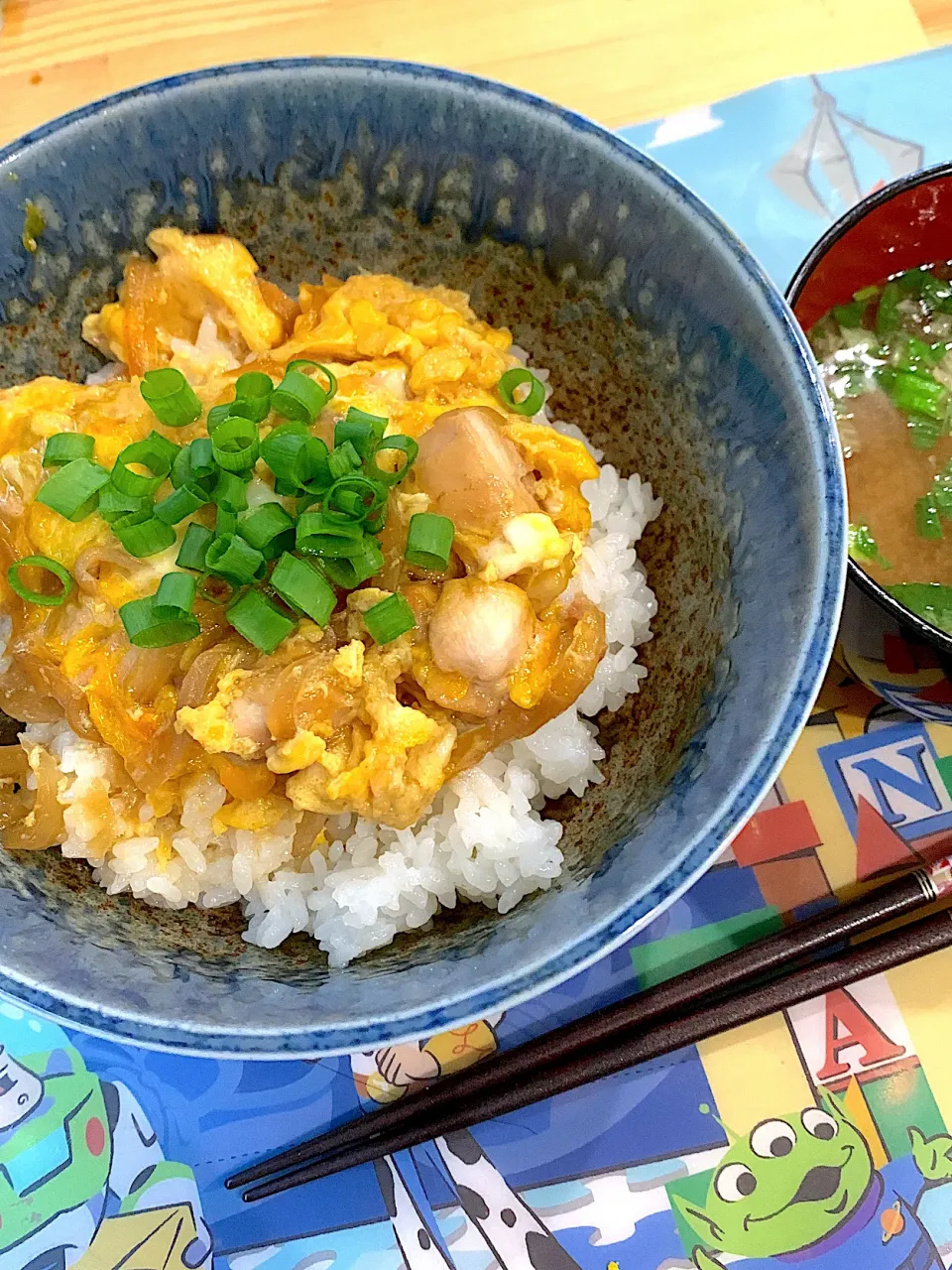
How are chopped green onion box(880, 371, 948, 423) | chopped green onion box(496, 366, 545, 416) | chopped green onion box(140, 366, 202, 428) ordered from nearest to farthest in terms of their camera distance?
chopped green onion box(140, 366, 202, 428) < chopped green onion box(496, 366, 545, 416) < chopped green onion box(880, 371, 948, 423)

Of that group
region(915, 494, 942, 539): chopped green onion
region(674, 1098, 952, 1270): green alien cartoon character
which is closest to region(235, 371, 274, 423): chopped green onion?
region(915, 494, 942, 539): chopped green onion

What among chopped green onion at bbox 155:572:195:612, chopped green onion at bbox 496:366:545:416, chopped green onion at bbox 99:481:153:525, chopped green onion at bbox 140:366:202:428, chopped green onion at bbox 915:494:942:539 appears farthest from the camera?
chopped green onion at bbox 915:494:942:539

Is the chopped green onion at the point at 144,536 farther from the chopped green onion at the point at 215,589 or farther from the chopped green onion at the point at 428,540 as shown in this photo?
the chopped green onion at the point at 428,540

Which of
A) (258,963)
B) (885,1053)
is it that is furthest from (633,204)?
(885,1053)

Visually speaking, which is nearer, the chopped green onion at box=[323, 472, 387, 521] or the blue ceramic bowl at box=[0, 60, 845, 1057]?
the blue ceramic bowl at box=[0, 60, 845, 1057]

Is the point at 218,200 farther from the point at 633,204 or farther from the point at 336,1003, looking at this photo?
the point at 336,1003

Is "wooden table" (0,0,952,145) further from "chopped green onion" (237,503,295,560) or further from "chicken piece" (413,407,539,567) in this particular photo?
"chopped green onion" (237,503,295,560)

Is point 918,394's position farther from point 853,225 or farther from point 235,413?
point 235,413
